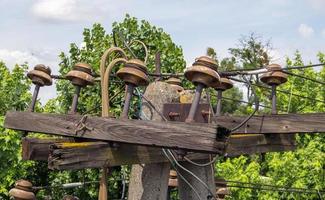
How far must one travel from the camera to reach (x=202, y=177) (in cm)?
450

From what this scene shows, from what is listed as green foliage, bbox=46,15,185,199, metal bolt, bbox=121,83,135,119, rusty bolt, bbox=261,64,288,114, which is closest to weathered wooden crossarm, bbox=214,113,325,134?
rusty bolt, bbox=261,64,288,114

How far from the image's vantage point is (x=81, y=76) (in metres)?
4.16

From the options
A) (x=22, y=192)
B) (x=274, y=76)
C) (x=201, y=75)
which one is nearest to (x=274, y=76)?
(x=274, y=76)

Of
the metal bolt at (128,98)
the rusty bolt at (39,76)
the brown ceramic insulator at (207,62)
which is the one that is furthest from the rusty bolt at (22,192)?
the brown ceramic insulator at (207,62)

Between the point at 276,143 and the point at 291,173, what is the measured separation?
5.70 m

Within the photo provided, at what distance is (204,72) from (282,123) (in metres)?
1.90

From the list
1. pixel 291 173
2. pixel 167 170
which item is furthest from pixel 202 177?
pixel 291 173

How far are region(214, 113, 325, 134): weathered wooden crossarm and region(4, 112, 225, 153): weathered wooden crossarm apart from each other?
169 cm

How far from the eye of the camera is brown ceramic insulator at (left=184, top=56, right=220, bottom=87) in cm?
336

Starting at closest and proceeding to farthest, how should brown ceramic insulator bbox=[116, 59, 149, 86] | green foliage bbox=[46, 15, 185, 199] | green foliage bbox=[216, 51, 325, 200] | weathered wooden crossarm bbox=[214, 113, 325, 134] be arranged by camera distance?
1. brown ceramic insulator bbox=[116, 59, 149, 86]
2. weathered wooden crossarm bbox=[214, 113, 325, 134]
3. green foliage bbox=[46, 15, 185, 199]
4. green foliage bbox=[216, 51, 325, 200]

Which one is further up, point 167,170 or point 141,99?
point 141,99

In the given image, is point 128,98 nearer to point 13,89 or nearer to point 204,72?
point 204,72

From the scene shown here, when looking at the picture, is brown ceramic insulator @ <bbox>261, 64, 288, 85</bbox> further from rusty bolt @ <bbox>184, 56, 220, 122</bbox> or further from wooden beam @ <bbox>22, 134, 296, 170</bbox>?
rusty bolt @ <bbox>184, 56, 220, 122</bbox>

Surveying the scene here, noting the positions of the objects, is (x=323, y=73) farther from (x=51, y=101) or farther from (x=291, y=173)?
(x=51, y=101)
